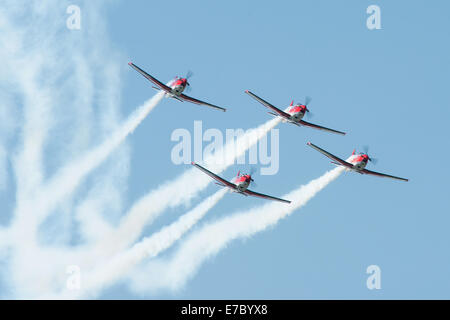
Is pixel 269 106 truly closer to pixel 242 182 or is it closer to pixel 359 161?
pixel 242 182

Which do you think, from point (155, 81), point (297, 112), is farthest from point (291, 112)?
point (155, 81)

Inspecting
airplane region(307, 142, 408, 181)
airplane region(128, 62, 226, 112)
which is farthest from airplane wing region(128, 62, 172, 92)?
airplane region(307, 142, 408, 181)

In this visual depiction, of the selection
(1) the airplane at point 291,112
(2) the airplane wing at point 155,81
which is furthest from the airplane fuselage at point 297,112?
(2) the airplane wing at point 155,81

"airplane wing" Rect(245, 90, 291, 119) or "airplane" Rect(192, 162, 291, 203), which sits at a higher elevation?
"airplane wing" Rect(245, 90, 291, 119)

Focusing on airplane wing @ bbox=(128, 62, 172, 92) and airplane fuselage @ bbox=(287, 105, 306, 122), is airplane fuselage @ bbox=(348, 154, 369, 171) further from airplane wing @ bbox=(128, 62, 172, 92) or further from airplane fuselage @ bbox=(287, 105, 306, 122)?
airplane wing @ bbox=(128, 62, 172, 92)

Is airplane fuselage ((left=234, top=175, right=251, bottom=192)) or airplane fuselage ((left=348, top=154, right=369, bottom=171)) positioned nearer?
airplane fuselage ((left=234, top=175, right=251, bottom=192))

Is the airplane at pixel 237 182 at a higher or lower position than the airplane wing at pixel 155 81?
lower

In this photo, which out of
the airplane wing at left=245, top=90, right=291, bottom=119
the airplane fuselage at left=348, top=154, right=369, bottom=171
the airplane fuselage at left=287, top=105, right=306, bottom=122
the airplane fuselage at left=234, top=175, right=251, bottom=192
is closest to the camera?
the airplane fuselage at left=234, top=175, right=251, bottom=192

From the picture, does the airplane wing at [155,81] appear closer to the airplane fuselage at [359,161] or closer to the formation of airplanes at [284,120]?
the formation of airplanes at [284,120]

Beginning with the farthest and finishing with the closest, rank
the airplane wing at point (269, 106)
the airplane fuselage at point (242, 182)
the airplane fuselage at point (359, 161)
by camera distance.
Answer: the airplane wing at point (269, 106) → the airplane fuselage at point (359, 161) → the airplane fuselage at point (242, 182)
